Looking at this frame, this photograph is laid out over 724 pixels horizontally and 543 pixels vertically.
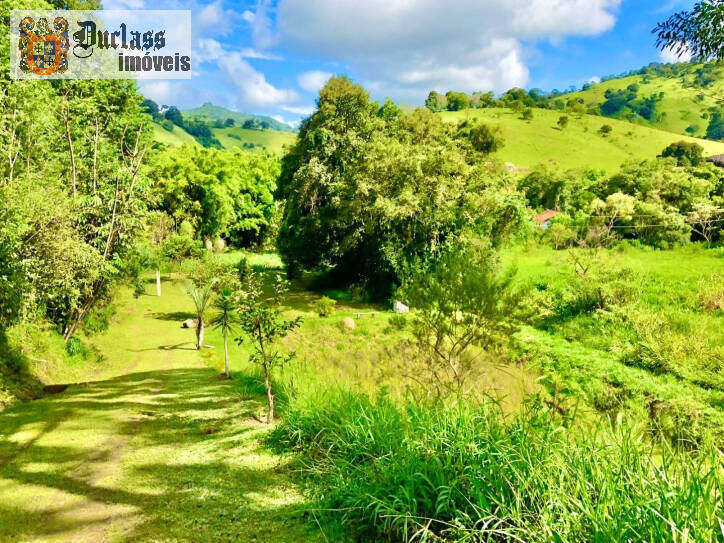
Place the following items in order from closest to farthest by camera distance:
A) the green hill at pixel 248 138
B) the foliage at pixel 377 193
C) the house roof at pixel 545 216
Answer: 1. the foliage at pixel 377 193
2. the house roof at pixel 545 216
3. the green hill at pixel 248 138

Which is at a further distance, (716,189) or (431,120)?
(716,189)

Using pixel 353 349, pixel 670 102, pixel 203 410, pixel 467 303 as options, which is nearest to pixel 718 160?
pixel 353 349

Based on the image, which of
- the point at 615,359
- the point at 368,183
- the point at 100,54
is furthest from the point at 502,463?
the point at 100,54

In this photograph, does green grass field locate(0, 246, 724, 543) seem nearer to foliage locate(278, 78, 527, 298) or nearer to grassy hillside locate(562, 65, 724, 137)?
foliage locate(278, 78, 527, 298)

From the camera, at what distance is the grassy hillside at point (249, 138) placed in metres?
164

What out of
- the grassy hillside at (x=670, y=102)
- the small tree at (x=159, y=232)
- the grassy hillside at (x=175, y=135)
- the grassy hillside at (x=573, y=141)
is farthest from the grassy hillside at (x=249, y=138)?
the small tree at (x=159, y=232)

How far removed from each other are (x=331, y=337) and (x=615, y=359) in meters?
14.2

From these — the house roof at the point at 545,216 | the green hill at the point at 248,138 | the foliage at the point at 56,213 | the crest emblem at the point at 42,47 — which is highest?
the green hill at the point at 248,138

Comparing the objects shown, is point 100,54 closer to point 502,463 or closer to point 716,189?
point 502,463

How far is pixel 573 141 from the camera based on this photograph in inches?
3295

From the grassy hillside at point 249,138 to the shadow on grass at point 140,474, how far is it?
532ft

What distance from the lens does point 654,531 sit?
9.61ft

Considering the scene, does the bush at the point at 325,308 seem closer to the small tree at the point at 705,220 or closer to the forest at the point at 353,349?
the forest at the point at 353,349

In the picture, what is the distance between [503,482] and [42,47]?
2618 centimetres
